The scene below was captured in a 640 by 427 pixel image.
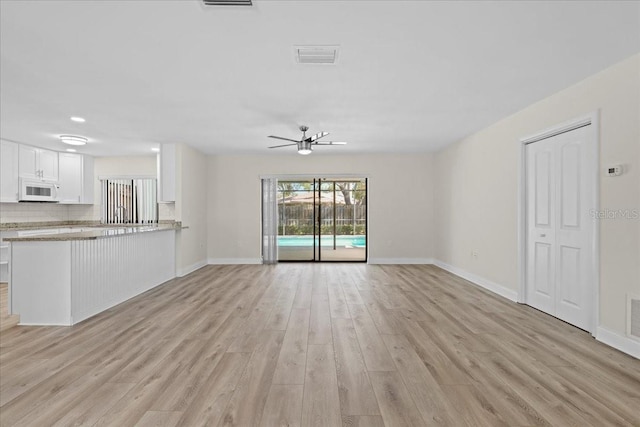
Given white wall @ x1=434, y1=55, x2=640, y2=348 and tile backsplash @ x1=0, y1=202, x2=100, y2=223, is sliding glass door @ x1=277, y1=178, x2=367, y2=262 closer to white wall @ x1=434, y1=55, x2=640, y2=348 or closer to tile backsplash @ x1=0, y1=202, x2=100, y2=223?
white wall @ x1=434, y1=55, x2=640, y2=348

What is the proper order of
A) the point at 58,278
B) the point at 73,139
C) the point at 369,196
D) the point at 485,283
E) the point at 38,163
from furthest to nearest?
1. the point at 369,196
2. the point at 38,163
3. the point at 73,139
4. the point at 485,283
5. the point at 58,278

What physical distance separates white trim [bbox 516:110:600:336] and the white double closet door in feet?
0.14

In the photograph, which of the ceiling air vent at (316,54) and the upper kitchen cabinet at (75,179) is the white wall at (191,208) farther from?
the ceiling air vent at (316,54)

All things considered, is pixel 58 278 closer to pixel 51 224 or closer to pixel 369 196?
pixel 51 224

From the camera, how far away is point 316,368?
2.58 m

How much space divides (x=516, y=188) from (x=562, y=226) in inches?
35.5

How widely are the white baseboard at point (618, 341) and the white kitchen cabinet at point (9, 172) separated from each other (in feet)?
28.8

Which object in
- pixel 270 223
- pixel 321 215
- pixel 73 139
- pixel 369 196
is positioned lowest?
pixel 270 223

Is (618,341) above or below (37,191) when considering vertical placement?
below

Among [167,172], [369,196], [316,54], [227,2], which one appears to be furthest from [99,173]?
[227,2]

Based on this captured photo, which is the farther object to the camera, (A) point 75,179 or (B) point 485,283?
(A) point 75,179

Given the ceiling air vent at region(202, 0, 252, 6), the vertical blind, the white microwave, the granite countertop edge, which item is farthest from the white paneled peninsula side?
the vertical blind

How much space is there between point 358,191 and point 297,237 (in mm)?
2003

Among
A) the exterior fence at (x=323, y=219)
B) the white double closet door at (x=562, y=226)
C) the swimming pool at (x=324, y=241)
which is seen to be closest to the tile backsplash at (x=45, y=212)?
the exterior fence at (x=323, y=219)
